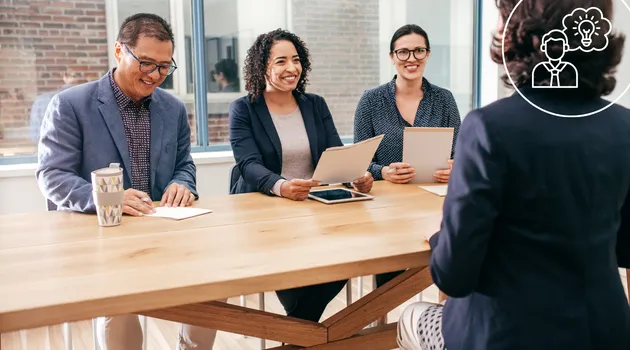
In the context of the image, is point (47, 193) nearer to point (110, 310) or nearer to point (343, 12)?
point (110, 310)

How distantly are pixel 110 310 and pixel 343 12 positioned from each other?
3789 mm

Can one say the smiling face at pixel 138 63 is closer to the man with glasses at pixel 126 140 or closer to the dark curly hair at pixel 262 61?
the man with glasses at pixel 126 140

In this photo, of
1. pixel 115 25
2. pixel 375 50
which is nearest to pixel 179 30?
pixel 115 25

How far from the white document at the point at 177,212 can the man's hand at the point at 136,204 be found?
0.03 metres

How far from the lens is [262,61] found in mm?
2473

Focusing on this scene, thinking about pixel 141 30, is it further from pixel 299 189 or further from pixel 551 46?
pixel 551 46

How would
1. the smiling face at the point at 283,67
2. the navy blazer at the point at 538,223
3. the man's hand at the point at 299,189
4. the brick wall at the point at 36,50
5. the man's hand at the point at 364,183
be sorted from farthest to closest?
the brick wall at the point at 36,50 → the smiling face at the point at 283,67 → the man's hand at the point at 364,183 → the man's hand at the point at 299,189 → the navy blazer at the point at 538,223

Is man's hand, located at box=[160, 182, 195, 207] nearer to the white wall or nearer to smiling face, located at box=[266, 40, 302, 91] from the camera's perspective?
smiling face, located at box=[266, 40, 302, 91]

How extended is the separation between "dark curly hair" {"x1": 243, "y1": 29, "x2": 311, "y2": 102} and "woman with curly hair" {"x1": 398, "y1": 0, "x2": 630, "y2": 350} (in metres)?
1.47

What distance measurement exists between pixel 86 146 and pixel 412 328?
4.22 feet

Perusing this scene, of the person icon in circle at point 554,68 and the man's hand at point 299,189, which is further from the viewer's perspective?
the man's hand at point 299,189

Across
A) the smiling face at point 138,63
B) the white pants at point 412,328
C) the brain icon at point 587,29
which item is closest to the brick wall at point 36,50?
the smiling face at point 138,63

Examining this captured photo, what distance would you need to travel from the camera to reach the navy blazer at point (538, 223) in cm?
105

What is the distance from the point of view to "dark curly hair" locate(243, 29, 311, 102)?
247 cm
